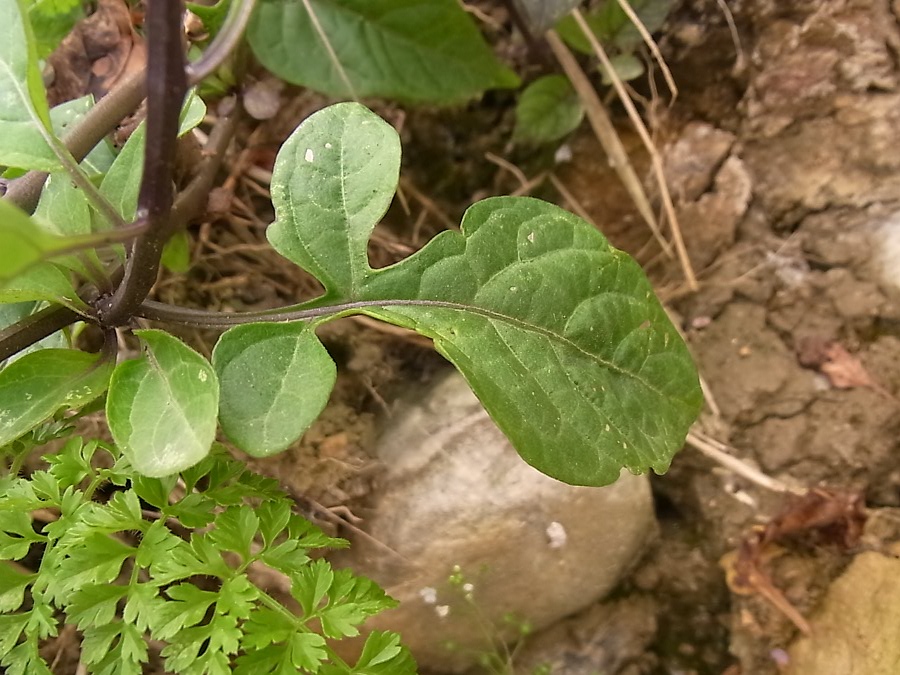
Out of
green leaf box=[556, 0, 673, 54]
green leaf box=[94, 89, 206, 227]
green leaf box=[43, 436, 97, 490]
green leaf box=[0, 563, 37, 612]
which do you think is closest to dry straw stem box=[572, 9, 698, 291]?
green leaf box=[556, 0, 673, 54]

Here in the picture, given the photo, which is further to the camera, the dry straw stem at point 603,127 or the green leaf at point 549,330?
the dry straw stem at point 603,127

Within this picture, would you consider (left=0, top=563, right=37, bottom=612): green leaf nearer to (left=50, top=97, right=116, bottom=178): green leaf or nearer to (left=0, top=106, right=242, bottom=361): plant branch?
(left=0, top=106, right=242, bottom=361): plant branch

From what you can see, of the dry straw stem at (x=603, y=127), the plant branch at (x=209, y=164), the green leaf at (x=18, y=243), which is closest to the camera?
the green leaf at (x=18, y=243)

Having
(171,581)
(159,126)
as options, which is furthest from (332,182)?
(171,581)

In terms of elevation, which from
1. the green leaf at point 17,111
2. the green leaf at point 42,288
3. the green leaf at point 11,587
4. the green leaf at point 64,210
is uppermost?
the green leaf at point 17,111

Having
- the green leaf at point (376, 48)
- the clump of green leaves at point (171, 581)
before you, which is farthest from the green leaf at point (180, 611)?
the green leaf at point (376, 48)

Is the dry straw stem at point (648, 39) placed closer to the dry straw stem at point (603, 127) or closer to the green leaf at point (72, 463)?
the dry straw stem at point (603, 127)
